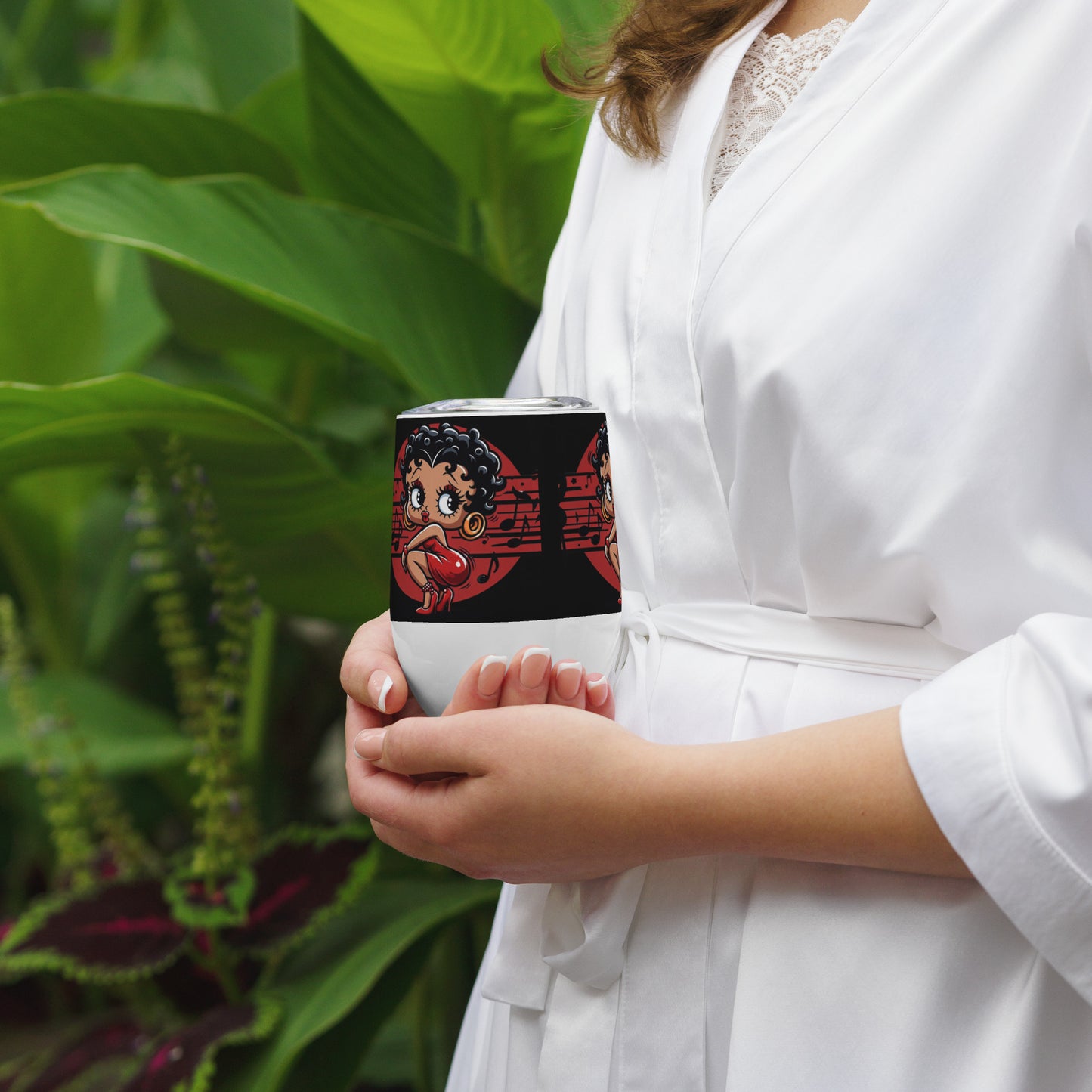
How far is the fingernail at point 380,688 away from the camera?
47 centimetres

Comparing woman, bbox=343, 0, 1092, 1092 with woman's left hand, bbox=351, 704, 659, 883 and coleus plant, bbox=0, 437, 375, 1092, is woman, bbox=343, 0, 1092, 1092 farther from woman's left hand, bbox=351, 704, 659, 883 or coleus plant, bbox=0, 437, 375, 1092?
coleus plant, bbox=0, 437, 375, 1092

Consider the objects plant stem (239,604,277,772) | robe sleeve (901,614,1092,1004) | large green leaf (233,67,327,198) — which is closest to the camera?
robe sleeve (901,614,1092,1004)

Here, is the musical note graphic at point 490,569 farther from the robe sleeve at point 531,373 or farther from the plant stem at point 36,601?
the plant stem at point 36,601

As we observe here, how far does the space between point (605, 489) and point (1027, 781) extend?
19 centimetres

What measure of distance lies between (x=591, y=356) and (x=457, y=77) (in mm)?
450

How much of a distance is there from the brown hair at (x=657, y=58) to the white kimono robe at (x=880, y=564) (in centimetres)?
8

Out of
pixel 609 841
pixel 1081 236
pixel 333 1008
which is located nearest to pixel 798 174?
pixel 1081 236

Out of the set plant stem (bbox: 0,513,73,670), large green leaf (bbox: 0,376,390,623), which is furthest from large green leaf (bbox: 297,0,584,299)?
plant stem (bbox: 0,513,73,670)

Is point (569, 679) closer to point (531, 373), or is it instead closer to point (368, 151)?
point (531, 373)

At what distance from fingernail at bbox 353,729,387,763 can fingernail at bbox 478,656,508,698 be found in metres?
0.06

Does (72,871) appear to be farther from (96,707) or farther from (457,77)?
(457,77)

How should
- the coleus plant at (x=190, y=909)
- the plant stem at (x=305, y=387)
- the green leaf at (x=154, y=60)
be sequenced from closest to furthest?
the coleus plant at (x=190, y=909)
the plant stem at (x=305, y=387)
the green leaf at (x=154, y=60)

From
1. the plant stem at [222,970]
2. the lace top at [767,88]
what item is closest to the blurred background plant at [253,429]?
the plant stem at [222,970]

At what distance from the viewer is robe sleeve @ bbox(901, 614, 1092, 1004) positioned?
39cm
